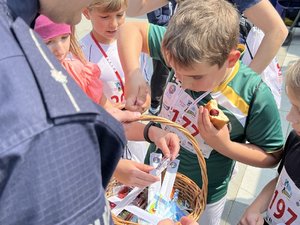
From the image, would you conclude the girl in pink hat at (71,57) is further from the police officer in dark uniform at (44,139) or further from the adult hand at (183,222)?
the police officer in dark uniform at (44,139)

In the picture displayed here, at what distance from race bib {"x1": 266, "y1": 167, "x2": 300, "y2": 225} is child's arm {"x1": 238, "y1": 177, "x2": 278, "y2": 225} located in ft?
0.13

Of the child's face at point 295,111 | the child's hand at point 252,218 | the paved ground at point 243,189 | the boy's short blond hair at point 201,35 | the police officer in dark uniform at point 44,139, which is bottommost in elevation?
the paved ground at point 243,189

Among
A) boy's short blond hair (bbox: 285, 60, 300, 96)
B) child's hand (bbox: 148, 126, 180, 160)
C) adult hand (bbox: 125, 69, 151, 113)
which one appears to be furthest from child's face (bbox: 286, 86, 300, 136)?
adult hand (bbox: 125, 69, 151, 113)

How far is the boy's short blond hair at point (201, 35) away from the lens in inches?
55.1

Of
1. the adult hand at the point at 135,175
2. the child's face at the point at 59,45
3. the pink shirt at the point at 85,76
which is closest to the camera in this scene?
the adult hand at the point at 135,175

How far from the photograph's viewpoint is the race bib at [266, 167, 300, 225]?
4.62 feet

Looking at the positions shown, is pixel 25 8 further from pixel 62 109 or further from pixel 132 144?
pixel 132 144

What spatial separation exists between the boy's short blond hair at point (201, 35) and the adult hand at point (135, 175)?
387 millimetres

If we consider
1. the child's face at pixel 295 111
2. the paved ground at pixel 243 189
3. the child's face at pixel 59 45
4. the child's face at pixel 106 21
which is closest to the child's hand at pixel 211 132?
the child's face at pixel 295 111

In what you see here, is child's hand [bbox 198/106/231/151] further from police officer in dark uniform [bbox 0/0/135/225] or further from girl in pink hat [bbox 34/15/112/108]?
police officer in dark uniform [bbox 0/0/135/225]

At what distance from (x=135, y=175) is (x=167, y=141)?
225 mm

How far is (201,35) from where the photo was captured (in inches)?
55.4

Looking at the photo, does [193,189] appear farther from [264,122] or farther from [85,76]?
[85,76]

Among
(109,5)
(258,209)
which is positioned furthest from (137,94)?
(109,5)
